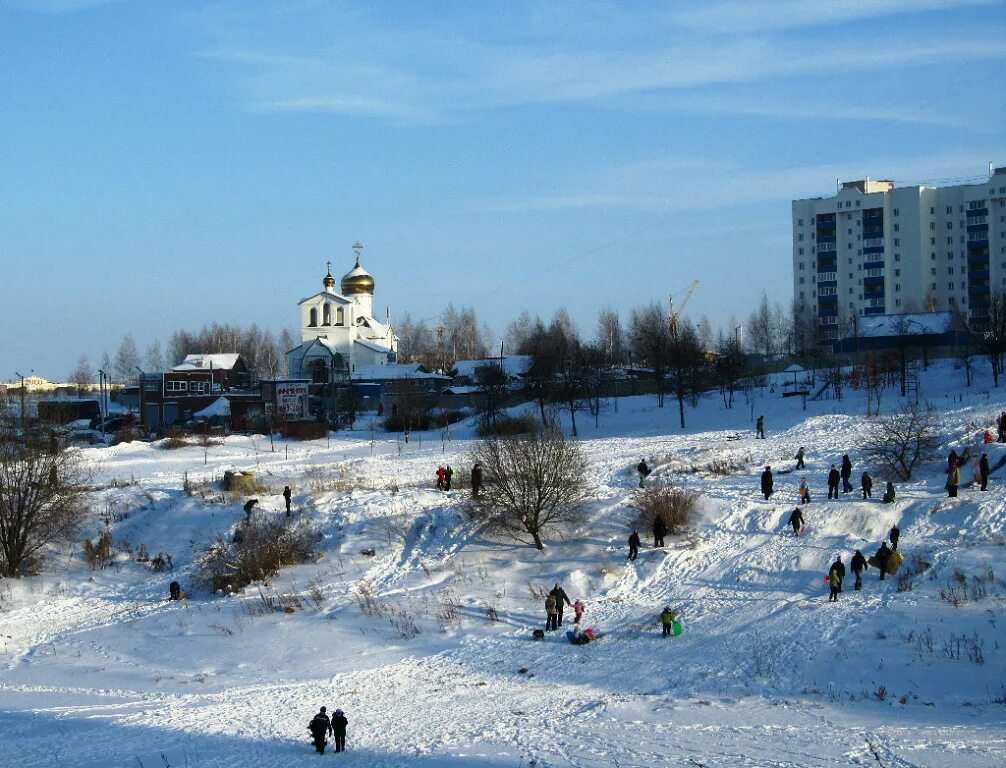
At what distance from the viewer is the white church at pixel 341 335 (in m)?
77.5

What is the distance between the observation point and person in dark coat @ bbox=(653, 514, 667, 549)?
77.6 ft

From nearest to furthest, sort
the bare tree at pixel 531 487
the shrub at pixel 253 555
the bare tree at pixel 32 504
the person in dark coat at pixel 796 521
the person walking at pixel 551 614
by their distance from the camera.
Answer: the person walking at pixel 551 614 < the shrub at pixel 253 555 < the person in dark coat at pixel 796 521 < the bare tree at pixel 531 487 < the bare tree at pixel 32 504

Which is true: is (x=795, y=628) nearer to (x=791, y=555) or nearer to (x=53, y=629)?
(x=791, y=555)

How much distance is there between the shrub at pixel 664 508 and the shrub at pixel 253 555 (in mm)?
7877

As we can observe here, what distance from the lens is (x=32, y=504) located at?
91.0 ft

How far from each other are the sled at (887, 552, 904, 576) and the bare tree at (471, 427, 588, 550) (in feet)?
24.1

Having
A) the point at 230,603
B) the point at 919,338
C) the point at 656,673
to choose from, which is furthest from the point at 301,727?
the point at 919,338

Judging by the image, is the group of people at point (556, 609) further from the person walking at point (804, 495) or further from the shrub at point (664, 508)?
the person walking at point (804, 495)

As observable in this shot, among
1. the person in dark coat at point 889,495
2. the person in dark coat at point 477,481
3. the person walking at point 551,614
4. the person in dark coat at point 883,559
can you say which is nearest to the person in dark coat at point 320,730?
the person walking at point 551,614

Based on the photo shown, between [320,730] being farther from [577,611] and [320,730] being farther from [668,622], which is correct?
[668,622]

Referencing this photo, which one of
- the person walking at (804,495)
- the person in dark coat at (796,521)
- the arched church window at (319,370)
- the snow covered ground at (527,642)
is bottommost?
the snow covered ground at (527,642)

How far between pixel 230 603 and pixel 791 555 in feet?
39.9

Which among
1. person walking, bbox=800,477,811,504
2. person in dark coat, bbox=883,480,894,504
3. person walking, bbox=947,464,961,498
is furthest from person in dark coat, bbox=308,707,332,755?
person walking, bbox=947,464,961,498

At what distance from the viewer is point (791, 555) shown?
22.8 m
